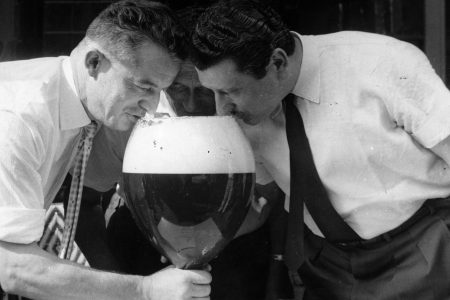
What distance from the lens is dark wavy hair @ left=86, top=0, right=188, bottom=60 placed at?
1504 millimetres

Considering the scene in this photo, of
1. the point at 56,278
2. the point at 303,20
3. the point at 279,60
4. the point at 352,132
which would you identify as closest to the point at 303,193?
the point at 352,132

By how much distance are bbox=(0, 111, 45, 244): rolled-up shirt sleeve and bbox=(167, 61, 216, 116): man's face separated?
0.95ft

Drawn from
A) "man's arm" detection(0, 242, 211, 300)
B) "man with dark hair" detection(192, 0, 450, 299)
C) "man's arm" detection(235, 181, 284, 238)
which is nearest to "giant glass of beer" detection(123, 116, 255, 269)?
"man's arm" detection(0, 242, 211, 300)

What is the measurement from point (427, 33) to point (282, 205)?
2.96 feet

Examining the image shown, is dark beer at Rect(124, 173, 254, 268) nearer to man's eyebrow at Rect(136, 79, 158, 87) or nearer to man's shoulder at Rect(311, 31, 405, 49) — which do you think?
man's eyebrow at Rect(136, 79, 158, 87)

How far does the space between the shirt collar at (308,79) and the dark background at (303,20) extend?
2.83ft

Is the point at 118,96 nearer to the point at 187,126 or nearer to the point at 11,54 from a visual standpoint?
the point at 187,126

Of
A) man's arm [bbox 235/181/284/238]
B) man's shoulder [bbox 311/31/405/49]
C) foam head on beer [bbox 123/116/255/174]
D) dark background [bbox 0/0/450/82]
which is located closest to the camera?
foam head on beer [bbox 123/116/255/174]

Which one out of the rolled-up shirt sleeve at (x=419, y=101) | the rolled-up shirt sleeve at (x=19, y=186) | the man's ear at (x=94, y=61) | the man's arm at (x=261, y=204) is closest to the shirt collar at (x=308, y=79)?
the rolled-up shirt sleeve at (x=419, y=101)

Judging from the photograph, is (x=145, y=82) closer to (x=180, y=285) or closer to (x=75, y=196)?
(x=75, y=196)

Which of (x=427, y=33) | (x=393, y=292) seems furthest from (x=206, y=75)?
(x=427, y=33)

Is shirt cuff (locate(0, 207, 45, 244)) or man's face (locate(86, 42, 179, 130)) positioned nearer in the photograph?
shirt cuff (locate(0, 207, 45, 244))

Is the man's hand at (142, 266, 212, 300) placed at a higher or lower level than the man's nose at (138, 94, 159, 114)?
lower

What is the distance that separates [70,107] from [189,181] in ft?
1.54
